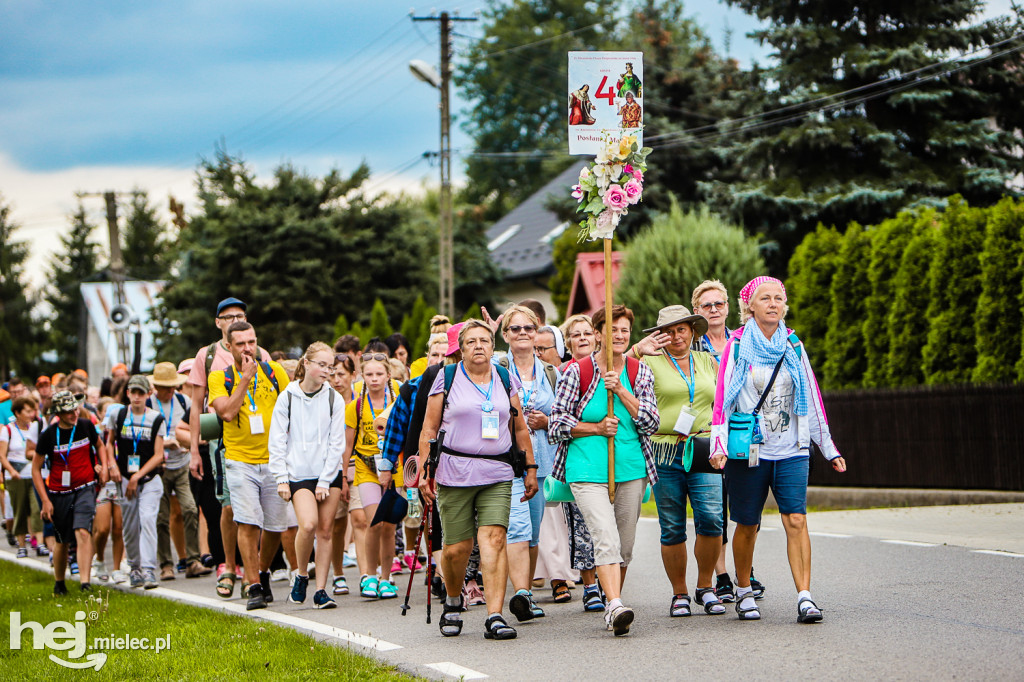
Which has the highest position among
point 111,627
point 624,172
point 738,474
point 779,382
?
point 624,172

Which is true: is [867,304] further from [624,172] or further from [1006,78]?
[624,172]

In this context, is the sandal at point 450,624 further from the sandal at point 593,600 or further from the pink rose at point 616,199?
the pink rose at point 616,199

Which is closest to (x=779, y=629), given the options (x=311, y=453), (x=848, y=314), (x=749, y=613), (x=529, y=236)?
(x=749, y=613)

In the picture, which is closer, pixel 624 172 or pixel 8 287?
pixel 624 172

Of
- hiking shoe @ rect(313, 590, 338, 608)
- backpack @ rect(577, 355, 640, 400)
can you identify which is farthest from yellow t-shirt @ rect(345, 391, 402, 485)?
backpack @ rect(577, 355, 640, 400)

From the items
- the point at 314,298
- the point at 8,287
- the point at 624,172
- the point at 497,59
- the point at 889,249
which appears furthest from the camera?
the point at 8,287

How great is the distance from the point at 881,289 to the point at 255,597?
13.6 metres

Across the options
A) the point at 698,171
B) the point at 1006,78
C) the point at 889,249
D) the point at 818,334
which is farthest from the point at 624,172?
the point at 698,171

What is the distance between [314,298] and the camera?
3644cm

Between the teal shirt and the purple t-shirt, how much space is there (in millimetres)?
442

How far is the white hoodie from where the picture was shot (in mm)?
9578

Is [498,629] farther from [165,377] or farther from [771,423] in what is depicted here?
[165,377]

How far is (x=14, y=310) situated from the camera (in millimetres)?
81812

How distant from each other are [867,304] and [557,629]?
14.0m
